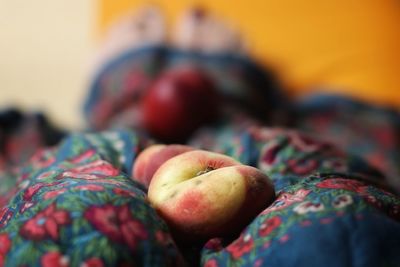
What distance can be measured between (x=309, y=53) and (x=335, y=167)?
103 cm

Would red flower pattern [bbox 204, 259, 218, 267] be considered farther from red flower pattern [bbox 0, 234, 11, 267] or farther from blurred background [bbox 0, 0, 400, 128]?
blurred background [bbox 0, 0, 400, 128]

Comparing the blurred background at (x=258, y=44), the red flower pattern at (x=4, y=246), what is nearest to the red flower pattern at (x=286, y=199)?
the red flower pattern at (x=4, y=246)

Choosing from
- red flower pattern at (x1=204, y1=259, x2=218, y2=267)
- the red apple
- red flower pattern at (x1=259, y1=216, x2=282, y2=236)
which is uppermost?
red flower pattern at (x1=259, y1=216, x2=282, y2=236)

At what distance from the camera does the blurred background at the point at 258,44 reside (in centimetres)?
170

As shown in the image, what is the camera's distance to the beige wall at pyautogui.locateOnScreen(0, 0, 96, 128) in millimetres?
1918

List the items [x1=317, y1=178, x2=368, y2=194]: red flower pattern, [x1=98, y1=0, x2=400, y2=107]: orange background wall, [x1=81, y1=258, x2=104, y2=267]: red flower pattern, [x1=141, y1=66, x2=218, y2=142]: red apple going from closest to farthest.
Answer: [x1=81, y1=258, x2=104, y2=267]: red flower pattern, [x1=317, y1=178, x2=368, y2=194]: red flower pattern, [x1=141, y1=66, x2=218, y2=142]: red apple, [x1=98, y1=0, x2=400, y2=107]: orange background wall

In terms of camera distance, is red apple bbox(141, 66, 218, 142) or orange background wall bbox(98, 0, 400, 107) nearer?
red apple bbox(141, 66, 218, 142)

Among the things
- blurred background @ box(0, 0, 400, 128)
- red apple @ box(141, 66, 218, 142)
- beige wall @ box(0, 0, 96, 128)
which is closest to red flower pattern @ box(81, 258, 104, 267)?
red apple @ box(141, 66, 218, 142)

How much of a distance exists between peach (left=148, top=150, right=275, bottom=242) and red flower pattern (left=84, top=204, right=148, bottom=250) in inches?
2.1

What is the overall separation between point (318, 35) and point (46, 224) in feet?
4.68

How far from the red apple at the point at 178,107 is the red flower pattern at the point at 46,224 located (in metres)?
0.88

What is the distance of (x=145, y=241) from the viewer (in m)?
0.47

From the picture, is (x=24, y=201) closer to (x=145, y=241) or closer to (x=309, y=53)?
(x=145, y=241)

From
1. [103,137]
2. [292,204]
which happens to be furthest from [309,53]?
[292,204]
